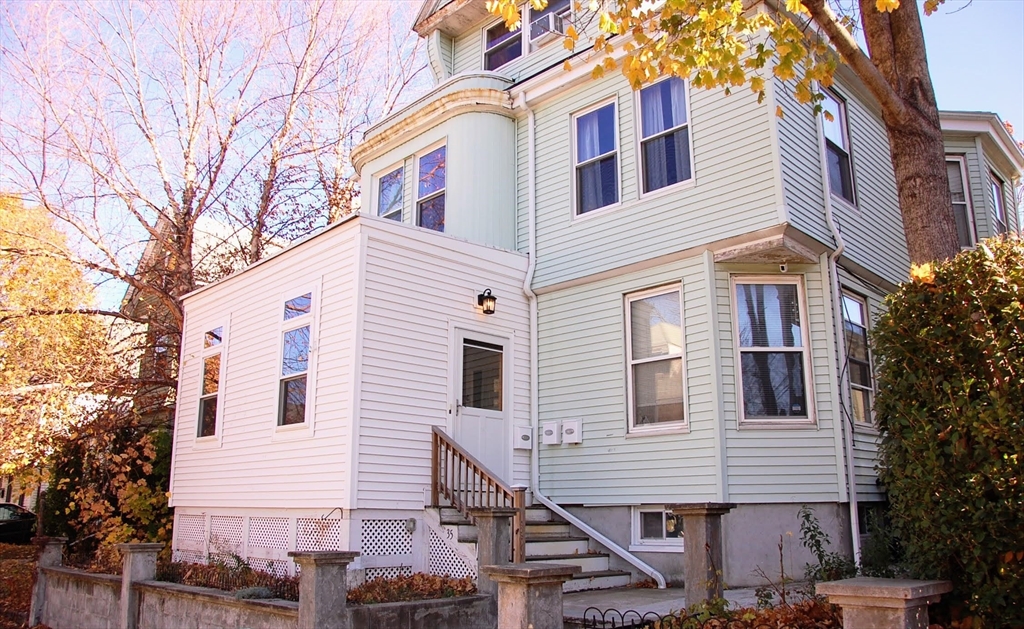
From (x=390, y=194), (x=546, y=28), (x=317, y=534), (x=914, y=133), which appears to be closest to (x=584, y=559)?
(x=317, y=534)

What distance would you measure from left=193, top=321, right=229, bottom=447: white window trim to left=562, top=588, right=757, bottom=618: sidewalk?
19.5ft

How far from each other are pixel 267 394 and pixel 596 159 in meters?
5.53

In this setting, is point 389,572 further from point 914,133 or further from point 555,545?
point 914,133

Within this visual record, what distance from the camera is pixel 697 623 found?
18.4 feet

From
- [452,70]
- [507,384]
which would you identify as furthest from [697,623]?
[452,70]

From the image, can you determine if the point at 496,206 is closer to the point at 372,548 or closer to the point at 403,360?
the point at 403,360

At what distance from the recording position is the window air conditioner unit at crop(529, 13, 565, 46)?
510 inches

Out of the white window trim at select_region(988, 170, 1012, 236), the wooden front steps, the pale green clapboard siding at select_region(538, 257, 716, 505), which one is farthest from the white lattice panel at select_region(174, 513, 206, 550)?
the white window trim at select_region(988, 170, 1012, 236)

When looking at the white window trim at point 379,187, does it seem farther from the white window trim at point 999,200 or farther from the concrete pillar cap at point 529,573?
the white window trim at point 999,200

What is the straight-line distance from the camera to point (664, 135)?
34.9ft

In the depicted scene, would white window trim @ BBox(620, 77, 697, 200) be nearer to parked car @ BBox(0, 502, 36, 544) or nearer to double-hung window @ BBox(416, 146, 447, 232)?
double-hung window @ BBox(416, 146, 447, 232)

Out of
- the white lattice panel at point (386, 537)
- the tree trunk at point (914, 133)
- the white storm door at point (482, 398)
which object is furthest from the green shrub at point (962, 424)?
the white storm door at point (482, 398)

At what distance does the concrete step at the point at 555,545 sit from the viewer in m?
9.31

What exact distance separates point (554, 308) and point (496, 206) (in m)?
1.90
